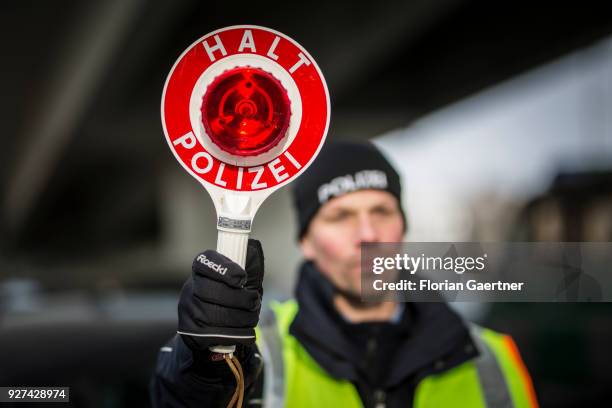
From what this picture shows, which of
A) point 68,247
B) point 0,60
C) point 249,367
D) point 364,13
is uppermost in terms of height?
point 68,247

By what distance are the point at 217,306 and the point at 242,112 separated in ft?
0.91

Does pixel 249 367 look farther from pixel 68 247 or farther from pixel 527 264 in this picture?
pixel 68 247

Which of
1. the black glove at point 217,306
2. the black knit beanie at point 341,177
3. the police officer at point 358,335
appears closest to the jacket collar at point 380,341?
the police officer at point 358,335

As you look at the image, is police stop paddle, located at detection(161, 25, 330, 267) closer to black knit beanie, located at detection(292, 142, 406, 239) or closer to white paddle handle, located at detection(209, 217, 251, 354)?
white paddle handle, located at detection(209, 217, 251, 354)

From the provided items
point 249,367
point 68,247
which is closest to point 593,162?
point 249,367

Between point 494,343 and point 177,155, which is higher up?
point 177,155

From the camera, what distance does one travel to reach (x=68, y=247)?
3491 cm

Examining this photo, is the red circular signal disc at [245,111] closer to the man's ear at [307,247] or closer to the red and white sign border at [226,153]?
the red and white sign border at [226,153]

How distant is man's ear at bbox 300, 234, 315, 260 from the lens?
6.39 feet

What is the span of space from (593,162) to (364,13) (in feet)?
8.76

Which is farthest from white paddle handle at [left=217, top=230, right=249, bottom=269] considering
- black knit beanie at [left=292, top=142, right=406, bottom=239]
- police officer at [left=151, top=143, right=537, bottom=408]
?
black knit beanie at [left=292, top=142, right=406, bottom=239]

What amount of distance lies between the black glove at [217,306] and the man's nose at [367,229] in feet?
1.75

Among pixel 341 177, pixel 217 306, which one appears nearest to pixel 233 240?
pixel 217 306

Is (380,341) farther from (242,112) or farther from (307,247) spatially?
(242,112)
